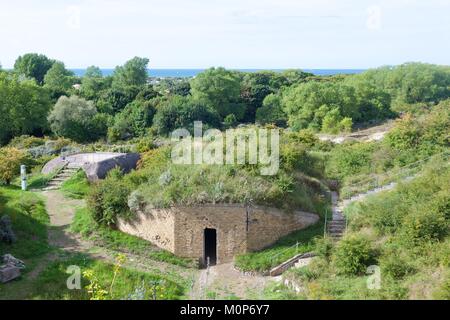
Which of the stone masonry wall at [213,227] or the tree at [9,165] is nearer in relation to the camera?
the stone masonry wall at [213,227]

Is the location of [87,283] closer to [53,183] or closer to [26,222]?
[26,222]

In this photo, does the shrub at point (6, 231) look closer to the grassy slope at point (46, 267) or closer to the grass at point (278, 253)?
the grassy slope at point (46, 267)

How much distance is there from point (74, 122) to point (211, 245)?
26399mm

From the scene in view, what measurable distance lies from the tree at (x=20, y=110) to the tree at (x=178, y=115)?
10.2m

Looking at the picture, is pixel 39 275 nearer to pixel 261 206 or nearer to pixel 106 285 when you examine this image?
pixel 106 285

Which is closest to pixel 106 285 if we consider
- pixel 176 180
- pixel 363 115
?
pixel 176 180

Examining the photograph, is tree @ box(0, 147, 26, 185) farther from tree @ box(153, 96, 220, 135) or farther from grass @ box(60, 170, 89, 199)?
tree @ box(153, 96, 220, 135)

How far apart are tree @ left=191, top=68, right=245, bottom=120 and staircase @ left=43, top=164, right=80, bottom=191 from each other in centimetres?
2822

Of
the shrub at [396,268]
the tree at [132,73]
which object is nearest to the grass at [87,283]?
the shrub at [396,268]

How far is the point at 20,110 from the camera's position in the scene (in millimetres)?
41000

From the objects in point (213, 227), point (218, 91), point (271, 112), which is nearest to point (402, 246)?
point (213, 227)

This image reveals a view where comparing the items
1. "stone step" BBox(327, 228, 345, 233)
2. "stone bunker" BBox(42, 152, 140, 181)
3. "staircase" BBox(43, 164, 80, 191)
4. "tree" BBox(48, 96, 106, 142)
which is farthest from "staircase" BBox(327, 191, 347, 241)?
"tree" BBox(48, 96, 106, 142)

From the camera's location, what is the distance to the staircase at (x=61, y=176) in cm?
2384

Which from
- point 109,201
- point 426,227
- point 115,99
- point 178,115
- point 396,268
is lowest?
point 396,268
